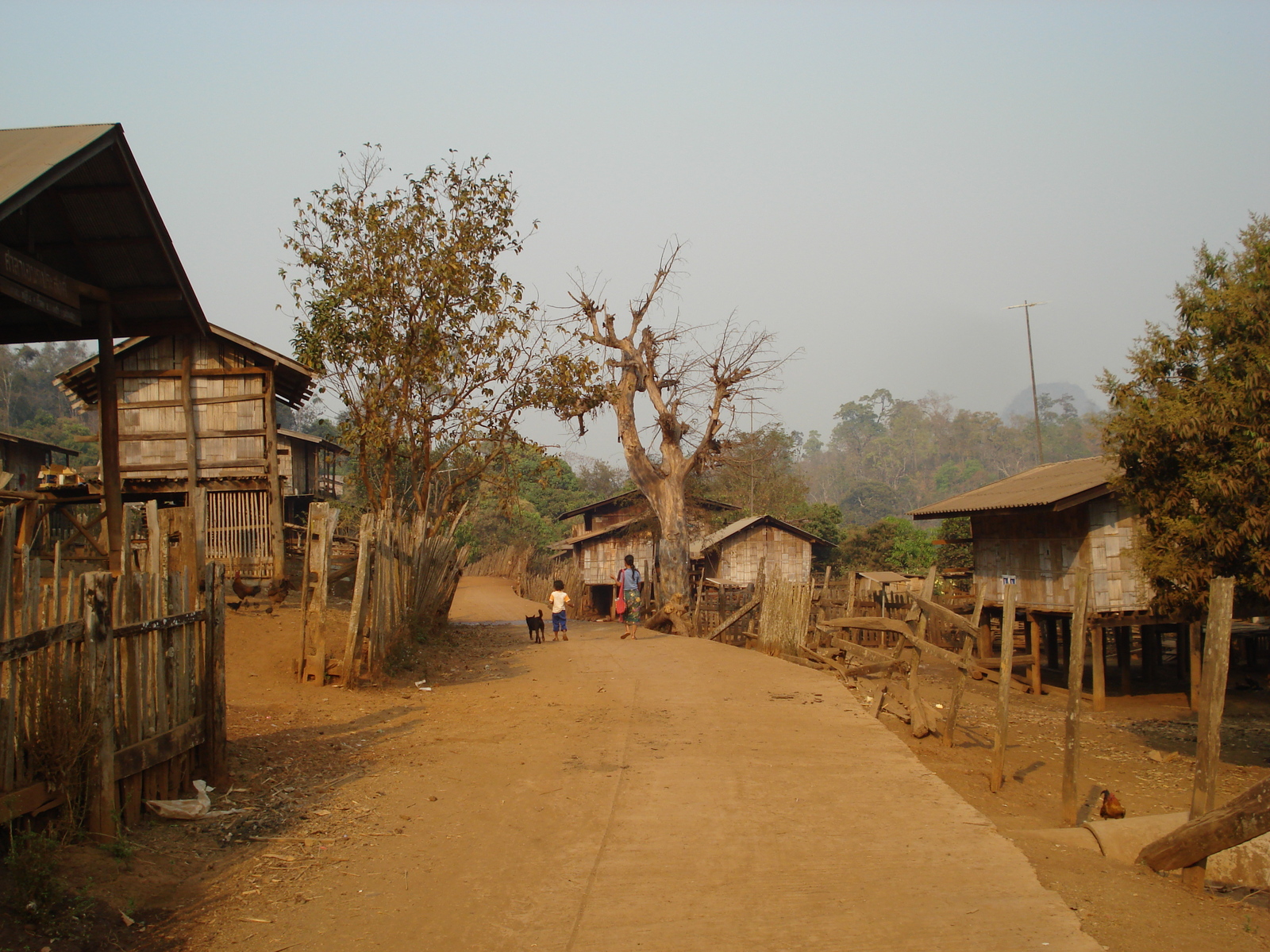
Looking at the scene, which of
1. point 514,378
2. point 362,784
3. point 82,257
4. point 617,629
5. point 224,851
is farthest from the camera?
point 617,629

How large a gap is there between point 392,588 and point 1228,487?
10764 millimetres

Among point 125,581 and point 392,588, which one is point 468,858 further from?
point 392,588

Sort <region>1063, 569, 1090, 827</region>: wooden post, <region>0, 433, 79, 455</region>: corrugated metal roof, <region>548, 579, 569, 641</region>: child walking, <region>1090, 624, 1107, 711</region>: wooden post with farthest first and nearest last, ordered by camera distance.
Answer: <region>0, 433, 79, 455</region>: corrugated metal roof
<region>1090, 624, 1107, 711</region>: wooden post
<region>548, 579, 569, 641</region>: child walking
<region>1063, 569, 1090, 827</region>: wooden post

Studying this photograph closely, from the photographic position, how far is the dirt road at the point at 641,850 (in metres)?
4.64

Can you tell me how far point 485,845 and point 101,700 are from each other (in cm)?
245

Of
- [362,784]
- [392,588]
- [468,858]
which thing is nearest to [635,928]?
[468,858]

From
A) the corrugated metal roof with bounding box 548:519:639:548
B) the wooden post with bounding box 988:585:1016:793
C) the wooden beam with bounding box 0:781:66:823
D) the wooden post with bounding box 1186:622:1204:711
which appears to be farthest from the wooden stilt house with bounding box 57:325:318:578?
the corrugated metal roof with bounding box 548:519:639:548

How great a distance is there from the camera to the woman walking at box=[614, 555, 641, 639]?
19.8 metres

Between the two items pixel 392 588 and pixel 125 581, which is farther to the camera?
pixel 392 588

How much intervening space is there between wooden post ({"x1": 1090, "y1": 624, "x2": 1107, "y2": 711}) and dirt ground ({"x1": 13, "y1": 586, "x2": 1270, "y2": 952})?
32.4 ft

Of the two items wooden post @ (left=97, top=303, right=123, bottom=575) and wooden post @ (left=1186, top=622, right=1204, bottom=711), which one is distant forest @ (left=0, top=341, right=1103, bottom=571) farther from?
wooden post @ (left=97, top=303, right=123, bottom=575)

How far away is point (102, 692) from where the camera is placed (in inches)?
211

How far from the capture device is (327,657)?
11.2 metres

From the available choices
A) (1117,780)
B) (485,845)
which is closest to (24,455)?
(485,845)
